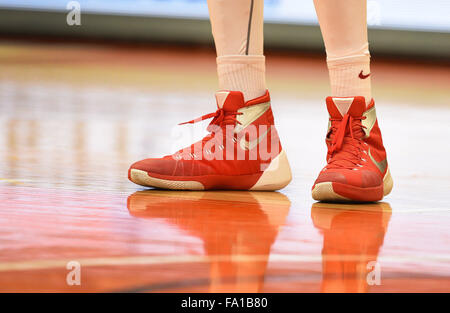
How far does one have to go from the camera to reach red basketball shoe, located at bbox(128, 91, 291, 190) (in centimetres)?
103

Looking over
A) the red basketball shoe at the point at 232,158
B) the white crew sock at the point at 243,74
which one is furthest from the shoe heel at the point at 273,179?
the white crew sock at the point at 243,74

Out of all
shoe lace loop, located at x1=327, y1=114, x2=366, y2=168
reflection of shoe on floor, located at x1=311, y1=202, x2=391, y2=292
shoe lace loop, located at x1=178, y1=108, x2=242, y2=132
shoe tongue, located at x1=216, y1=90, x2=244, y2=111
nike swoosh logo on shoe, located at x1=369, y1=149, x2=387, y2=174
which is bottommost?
reflection of shoe on floor, located at x1=311, y1=202, x2=391, y2=292

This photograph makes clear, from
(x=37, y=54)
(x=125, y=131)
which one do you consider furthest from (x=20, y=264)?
(x=37, y=54)

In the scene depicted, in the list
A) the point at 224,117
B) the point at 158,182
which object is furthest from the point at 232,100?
the point at 158,182

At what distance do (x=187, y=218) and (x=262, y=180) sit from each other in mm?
251

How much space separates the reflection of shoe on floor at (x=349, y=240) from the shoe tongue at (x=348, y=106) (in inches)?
4.8

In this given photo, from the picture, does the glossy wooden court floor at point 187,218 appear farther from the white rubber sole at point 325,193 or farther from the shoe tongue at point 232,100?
the shoe tongue at point 232,100

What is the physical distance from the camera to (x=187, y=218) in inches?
32.7

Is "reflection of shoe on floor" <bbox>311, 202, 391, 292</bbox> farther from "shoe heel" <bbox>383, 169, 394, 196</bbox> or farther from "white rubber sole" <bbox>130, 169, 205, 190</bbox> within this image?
"white rubber sole" <bbox>130, 169, 205, 190</bbox>

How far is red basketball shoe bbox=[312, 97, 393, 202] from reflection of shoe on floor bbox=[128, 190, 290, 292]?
Answer: 61mm

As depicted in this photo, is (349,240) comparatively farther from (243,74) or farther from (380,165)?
(243,74)

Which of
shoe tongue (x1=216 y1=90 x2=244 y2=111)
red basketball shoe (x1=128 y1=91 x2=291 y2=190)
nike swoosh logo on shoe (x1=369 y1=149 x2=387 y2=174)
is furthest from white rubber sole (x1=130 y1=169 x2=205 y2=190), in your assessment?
nike swoosh logo on shoe (x1=369 y1=149 x2=387 y2=174)

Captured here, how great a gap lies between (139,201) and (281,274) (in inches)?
13.6

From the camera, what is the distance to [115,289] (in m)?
0.56
